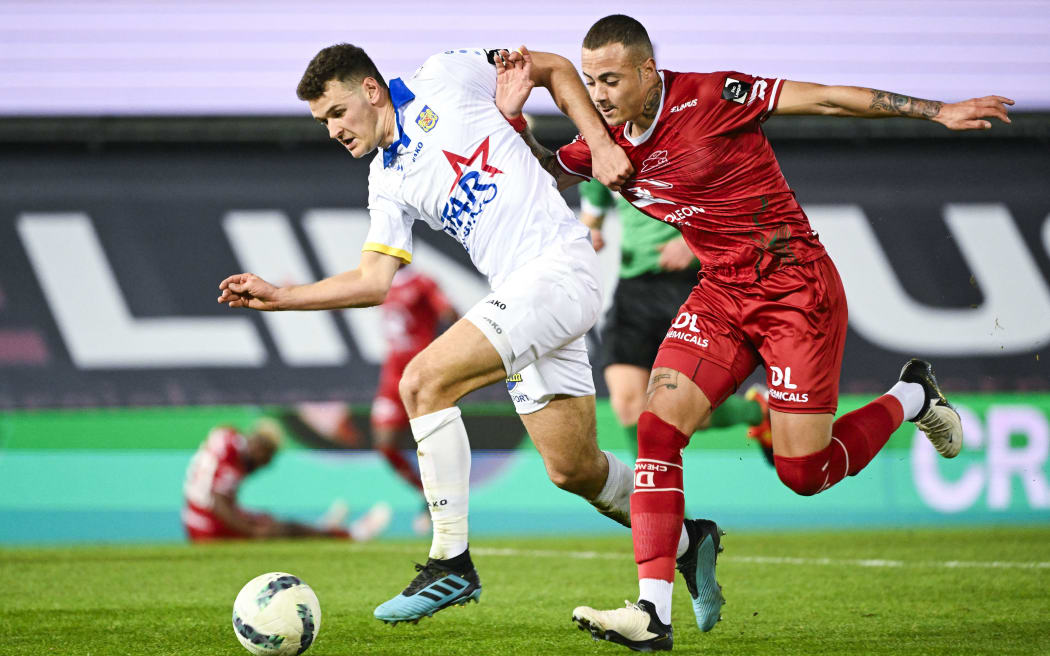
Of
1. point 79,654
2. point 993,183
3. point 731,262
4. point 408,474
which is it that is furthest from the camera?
point 993,183

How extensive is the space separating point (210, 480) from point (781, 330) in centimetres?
647

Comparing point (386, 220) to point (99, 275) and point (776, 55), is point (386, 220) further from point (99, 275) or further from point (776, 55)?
point (776, 55)

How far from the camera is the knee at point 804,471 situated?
16.0ft

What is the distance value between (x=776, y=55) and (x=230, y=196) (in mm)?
5209

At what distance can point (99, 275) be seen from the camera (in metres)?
10.8

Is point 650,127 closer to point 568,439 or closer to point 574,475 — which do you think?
point 568,439

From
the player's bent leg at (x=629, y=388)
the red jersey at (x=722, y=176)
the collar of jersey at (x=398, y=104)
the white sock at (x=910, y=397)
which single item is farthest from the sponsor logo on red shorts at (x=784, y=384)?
the player's bent leg at (x=629, y=388)

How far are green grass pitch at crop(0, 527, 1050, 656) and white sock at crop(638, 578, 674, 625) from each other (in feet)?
0.82

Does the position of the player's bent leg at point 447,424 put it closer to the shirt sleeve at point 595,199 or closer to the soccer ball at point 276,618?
the soccer ball at point 276,618

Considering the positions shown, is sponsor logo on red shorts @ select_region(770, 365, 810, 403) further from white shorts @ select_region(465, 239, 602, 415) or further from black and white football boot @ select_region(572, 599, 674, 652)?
black and white football boot @ select_region(572, 599, 674, 652)

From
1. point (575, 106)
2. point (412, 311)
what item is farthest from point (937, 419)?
point (412, 311)

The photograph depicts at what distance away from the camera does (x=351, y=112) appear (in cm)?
468

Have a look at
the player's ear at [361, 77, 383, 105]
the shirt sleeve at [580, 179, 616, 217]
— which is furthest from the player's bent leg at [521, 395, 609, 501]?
the shirt sleeve at [580, 179, 616, 217]

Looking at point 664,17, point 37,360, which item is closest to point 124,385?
point 37,360
